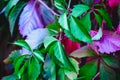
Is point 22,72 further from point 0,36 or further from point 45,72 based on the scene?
point 0,36

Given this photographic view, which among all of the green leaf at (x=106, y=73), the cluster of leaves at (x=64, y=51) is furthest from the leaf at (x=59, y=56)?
the green leaf at (x=106, y=73)

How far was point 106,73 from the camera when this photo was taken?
62cm

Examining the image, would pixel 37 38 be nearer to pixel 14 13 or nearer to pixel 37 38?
pixel 37 38

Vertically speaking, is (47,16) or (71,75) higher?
(47,16)

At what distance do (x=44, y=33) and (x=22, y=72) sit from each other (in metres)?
0.10

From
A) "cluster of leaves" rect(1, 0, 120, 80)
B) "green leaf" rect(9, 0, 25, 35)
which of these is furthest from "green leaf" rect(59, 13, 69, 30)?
"green leaf" rect(9, 0, 25, 35)

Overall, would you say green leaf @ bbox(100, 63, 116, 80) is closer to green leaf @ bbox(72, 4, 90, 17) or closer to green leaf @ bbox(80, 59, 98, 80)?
green leaf @ bbox(80, 59, 98, 80)

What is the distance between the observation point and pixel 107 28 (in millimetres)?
681

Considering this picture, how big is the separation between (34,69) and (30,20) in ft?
0.54

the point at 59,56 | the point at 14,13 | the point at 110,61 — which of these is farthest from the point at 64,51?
the point at 14,13

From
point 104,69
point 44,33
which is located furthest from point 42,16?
point 104,69

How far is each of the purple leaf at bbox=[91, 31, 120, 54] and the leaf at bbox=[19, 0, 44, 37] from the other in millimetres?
169

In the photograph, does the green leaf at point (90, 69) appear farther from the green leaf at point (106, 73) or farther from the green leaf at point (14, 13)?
the green leaf at point (14, 13)

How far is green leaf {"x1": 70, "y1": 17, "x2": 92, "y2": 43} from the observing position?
0.55m
